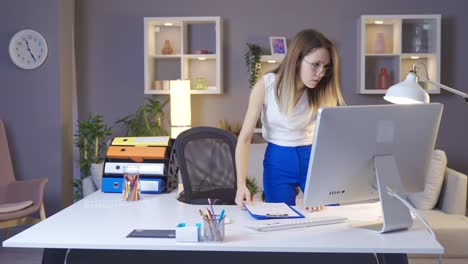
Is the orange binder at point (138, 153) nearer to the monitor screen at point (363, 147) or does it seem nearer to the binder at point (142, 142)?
the binder at point (142, 142)

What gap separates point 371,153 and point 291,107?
22.0 inches

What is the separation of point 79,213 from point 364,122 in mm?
1242

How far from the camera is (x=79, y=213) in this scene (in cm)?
256

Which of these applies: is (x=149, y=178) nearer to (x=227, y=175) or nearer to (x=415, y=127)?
(x=227, y=175)

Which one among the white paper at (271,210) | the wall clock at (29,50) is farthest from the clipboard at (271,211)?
the wall clock at (29,50)

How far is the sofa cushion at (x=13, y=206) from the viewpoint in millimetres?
4528

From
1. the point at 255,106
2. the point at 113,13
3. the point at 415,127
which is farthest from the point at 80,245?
the point at 113,13

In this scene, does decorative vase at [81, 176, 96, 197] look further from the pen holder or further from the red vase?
the pen holder

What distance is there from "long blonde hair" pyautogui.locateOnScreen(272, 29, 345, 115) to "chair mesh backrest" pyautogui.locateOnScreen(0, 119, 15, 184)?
320 cm

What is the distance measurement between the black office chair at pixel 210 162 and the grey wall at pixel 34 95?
2444 mm

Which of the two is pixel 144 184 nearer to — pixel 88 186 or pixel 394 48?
pixel 88 186

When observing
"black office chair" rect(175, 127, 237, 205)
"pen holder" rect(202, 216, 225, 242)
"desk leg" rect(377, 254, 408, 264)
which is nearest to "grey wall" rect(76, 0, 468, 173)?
"black office chair" rect(175, 127, 237, 205)

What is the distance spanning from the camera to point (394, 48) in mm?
5504

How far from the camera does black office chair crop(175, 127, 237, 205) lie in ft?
10.6
